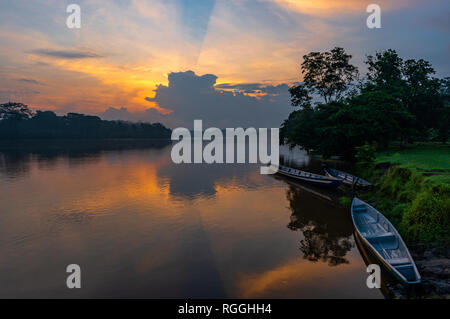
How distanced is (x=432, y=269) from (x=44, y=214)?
1049 inches

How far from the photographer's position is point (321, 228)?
19766mm

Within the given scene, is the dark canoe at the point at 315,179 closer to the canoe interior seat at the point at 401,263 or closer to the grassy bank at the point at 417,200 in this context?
the grassy bank at the point at 417,200

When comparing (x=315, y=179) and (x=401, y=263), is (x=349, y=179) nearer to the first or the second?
(x=315, y=179)

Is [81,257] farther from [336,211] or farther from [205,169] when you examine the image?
[205,169]

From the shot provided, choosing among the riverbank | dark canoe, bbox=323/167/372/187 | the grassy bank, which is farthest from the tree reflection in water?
dark canoe, bbox=323/167/372/187

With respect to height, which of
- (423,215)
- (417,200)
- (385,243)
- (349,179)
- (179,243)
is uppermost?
(417,200)

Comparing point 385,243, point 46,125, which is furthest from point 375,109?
point 46,125

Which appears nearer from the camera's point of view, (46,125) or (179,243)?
(179,243)

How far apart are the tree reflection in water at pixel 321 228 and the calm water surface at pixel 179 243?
7cm

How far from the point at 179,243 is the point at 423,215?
14.2 meters

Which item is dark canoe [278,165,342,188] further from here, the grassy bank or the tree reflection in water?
the grassy bank

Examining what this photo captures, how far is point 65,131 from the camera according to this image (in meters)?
159

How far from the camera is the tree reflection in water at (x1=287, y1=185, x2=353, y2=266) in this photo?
1555 cm

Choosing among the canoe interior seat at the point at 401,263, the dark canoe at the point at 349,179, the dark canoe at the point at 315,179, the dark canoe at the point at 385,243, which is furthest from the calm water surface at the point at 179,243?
the dark canoe at the point at 349,179
